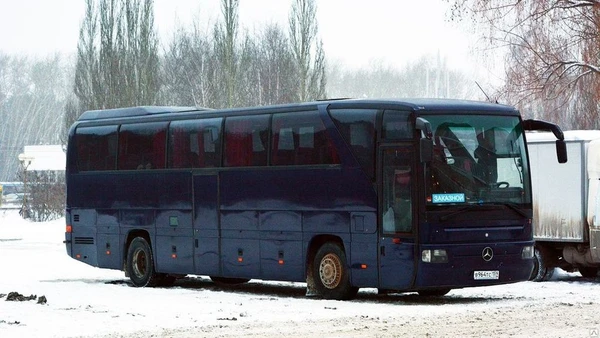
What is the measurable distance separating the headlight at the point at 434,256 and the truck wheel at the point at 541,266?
22.1 ft

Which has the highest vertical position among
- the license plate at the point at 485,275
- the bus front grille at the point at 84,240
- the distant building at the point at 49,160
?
the distant building at the point at 49,160

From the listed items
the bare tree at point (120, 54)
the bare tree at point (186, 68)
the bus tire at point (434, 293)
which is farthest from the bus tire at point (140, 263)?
the bare tree at point (186, 68)

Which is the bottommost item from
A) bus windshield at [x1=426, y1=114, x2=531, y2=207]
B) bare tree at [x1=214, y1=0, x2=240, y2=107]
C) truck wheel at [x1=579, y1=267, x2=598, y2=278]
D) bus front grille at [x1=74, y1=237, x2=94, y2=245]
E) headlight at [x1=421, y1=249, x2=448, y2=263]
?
truck wheel at [x1=579, y1=267, x2=598, y2=278]

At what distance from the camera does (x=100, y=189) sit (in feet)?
88.8

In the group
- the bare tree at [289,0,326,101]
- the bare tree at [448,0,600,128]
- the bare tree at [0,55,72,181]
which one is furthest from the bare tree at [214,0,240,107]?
the bare tree at [0,55,72,181]

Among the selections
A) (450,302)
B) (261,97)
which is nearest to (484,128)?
(450,302)

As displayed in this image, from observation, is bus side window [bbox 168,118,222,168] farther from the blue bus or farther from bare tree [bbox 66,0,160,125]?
bare tree [bbox 66,0,160,125]

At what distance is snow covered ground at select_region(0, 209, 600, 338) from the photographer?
1534cm

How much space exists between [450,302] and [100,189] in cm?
890

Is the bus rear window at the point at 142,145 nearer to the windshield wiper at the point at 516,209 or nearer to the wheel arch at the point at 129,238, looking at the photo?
the wheel arch at the point at 129,238

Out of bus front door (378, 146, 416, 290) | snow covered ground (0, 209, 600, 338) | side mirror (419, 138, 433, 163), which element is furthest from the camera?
bus front door (378, 146, 416, 290)

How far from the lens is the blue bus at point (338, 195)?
20.4 meters

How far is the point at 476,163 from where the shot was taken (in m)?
20.6

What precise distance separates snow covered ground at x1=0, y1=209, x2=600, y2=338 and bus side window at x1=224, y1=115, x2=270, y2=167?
223 centimetres
